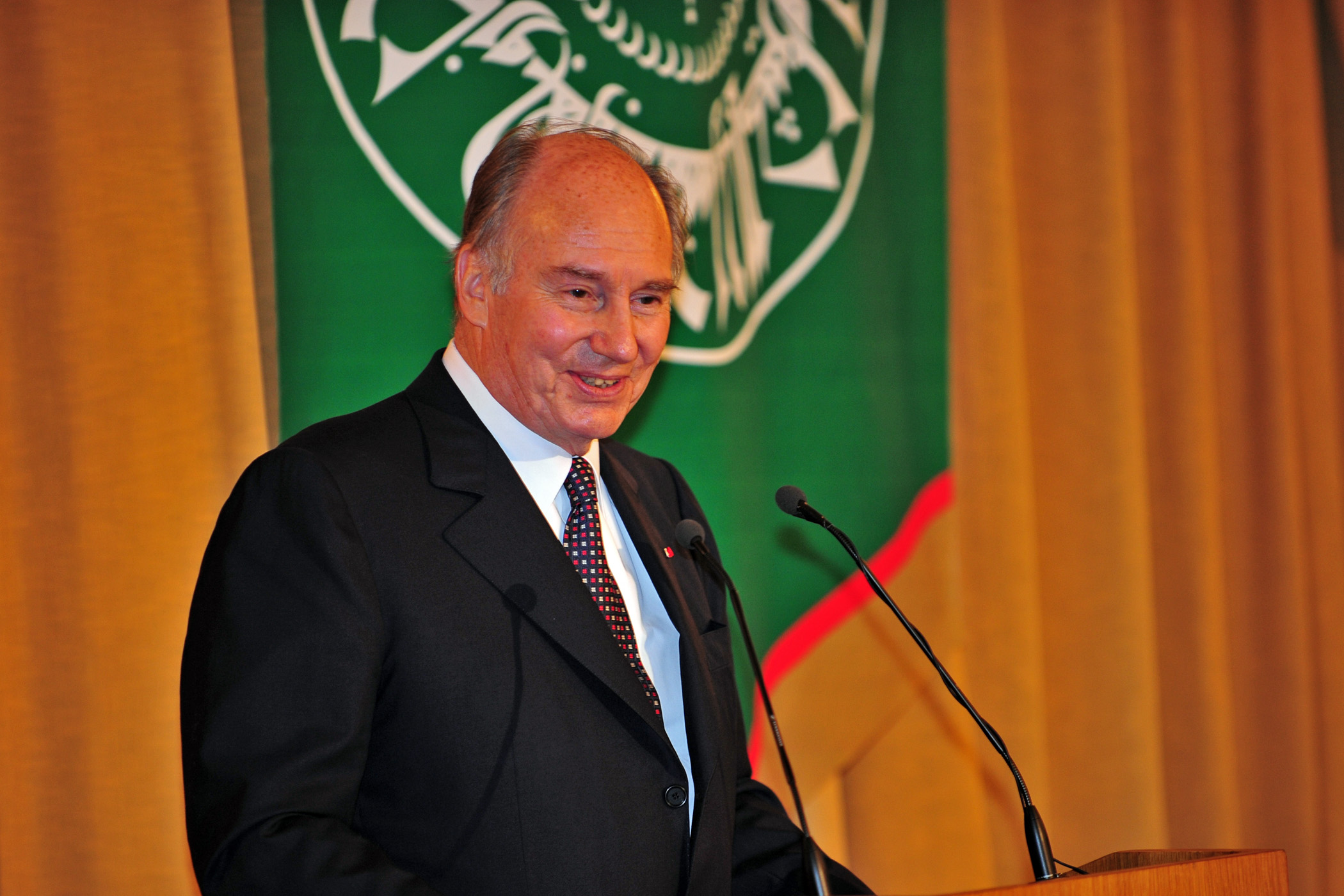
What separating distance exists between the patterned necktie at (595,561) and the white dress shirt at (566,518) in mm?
14

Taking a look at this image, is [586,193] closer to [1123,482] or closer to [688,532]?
[688,532]

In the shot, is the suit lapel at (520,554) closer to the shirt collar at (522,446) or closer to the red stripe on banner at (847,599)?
the shirt collar at (522,446)

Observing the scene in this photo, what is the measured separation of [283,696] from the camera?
141 cm

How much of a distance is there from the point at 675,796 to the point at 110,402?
4.63 feet

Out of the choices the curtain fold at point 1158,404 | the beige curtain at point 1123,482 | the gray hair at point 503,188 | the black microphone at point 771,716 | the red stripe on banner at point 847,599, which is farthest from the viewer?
the curtain fold at point 1158,404

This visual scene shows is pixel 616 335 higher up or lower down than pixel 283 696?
higher up

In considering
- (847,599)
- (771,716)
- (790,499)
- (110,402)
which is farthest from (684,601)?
(110,402)

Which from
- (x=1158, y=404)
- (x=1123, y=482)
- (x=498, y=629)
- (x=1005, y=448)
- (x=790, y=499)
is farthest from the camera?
(x=1158, y=404)

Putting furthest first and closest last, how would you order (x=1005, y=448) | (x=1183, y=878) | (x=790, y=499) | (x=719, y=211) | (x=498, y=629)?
1. (x=1005, y=448)
2. (x=719, y=211)
3. (x=790, y=499)
4. (x=498, y=629)
5. (x=1183, y=878)

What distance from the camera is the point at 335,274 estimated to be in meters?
2.49

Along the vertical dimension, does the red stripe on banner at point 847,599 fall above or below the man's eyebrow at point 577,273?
below

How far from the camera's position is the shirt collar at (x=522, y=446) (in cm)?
180

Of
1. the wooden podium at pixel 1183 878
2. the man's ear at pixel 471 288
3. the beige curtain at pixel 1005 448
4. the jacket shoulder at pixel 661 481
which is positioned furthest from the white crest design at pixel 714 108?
the wooden podium at pixel 1183 878

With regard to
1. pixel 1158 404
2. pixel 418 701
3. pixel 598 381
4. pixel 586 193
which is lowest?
pixel 418 701
